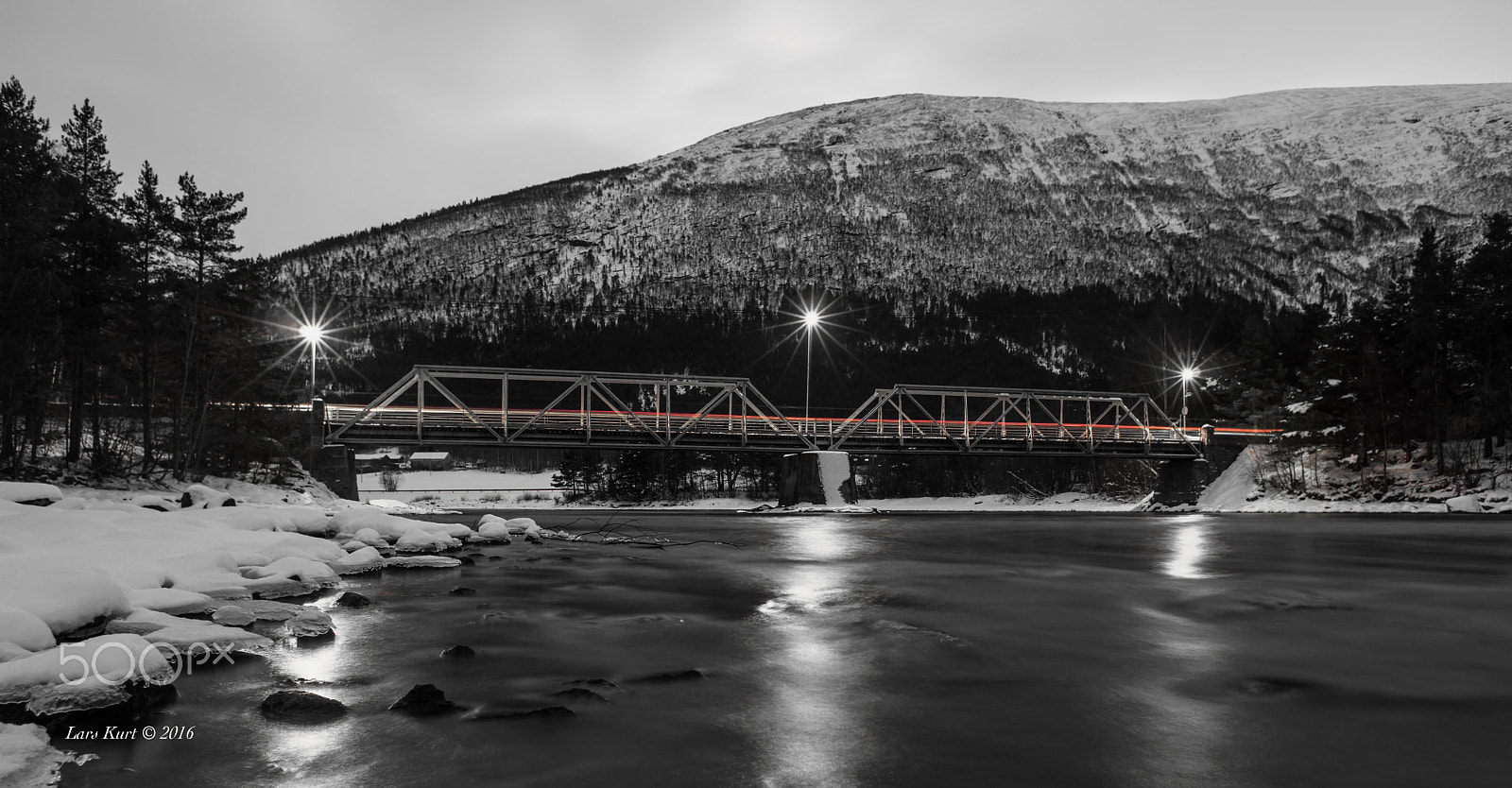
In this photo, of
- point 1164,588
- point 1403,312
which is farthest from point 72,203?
point 1403,312

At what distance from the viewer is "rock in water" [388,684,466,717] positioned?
24.7 feet

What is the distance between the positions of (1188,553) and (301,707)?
82.1 ft

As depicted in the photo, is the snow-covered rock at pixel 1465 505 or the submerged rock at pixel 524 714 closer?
the submerged rock at pixel 524 714

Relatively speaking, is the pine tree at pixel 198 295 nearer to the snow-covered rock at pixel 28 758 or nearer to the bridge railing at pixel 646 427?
the bridge railing at pixel 646 427

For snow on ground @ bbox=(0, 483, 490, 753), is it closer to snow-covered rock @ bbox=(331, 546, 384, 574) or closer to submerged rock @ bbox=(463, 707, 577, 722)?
snow-covered rock @ bbox=(331, 546, 384, 574)

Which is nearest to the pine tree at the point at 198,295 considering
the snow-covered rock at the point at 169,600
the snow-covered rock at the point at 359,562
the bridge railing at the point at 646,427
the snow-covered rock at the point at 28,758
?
the bridge railing at the point at 646,427

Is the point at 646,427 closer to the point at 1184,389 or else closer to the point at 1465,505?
the point at 1465,505

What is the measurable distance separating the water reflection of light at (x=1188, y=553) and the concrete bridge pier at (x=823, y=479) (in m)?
21.6

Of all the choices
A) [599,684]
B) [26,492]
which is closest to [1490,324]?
[599,684]

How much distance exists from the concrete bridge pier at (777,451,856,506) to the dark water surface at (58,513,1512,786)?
1375 inches

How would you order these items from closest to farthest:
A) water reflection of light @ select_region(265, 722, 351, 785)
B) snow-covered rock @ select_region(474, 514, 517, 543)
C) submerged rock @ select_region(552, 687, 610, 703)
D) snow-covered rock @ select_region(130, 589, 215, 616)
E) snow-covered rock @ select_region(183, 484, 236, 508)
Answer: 1. water reflection of light @ select_region(265, 722, 351, 785)
2. submerged rock @ select_region(552, 687, 610, 703)
3. snow-covered rock @ select_region(130, 589, 215, 616)
4. snow-covered rock @ select_region(183, 484, 236, 508)
5. snow-covered rock @ select_region(474, 514, 517, 543)

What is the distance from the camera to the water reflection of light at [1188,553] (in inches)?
781

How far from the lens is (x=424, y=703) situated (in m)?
7.62

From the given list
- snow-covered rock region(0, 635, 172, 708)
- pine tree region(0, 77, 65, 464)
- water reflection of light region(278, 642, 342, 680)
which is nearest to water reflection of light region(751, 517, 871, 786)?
water reflection of light region(278, 642, 342, 680)
